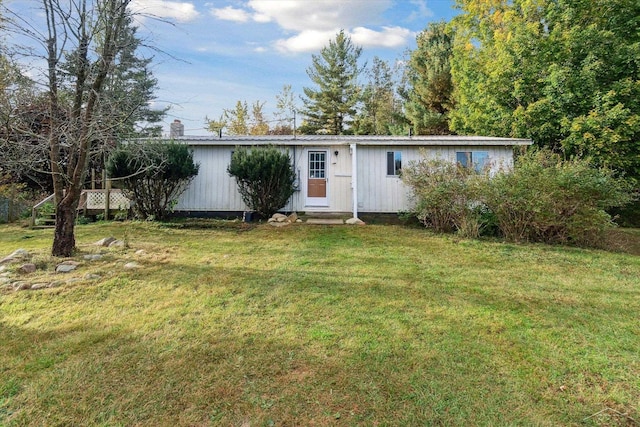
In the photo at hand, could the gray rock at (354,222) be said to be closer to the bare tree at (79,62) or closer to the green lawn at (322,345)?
the green lawn at (322,345)

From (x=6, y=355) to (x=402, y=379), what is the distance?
3.24 metres

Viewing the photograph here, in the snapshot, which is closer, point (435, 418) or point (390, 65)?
point (435, 418)

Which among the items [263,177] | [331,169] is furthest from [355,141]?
[263,177]

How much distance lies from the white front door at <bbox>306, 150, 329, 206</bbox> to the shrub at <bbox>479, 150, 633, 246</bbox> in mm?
4701

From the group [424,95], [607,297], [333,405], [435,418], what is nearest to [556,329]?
[607,297]

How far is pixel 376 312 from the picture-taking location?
352 centimetres

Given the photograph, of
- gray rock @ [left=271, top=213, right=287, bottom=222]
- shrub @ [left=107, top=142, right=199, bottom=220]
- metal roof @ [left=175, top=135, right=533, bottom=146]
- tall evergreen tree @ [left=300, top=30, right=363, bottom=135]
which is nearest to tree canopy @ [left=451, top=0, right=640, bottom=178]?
metal roof @ [left=175, top=135, right=533, bottom=146]

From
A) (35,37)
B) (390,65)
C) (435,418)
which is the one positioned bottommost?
(435,418)

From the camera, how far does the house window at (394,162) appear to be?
33.3 feet

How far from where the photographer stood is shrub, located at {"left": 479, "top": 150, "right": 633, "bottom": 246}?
6781 millimetres

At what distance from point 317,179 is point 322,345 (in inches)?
312

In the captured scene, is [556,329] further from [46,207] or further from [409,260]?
[46,207]

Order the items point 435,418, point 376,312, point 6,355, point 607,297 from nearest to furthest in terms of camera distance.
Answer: point 435,418
point 6,355
point 376,312
point 607,297

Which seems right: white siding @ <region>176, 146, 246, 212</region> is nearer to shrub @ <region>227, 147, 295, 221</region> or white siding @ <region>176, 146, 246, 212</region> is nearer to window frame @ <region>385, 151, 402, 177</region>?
shrub @ <region>227, 147, 295, 221</region>
